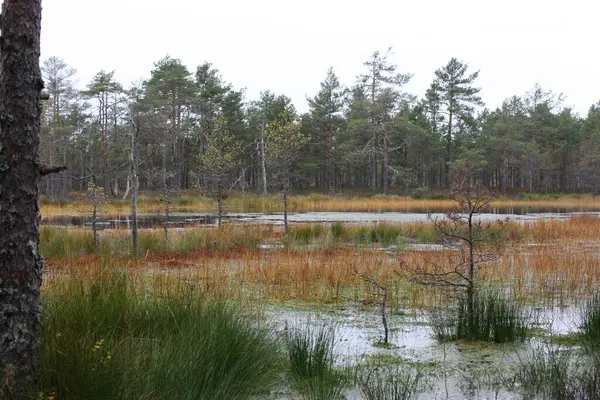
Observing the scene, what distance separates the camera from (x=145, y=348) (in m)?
3.45

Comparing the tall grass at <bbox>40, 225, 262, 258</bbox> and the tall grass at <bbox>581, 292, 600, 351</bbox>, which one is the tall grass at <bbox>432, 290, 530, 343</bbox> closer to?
the tall grass at <bbox>581, 292, 600, 351</bbox>

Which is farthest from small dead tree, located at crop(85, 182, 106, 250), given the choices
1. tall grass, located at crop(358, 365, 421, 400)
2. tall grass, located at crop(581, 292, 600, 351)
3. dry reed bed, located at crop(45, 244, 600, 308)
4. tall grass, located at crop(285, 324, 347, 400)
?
tall grass, located at crop(581, 292, 600, 351)

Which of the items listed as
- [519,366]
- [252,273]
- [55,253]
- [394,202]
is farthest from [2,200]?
[394,202]

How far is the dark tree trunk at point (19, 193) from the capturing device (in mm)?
2695

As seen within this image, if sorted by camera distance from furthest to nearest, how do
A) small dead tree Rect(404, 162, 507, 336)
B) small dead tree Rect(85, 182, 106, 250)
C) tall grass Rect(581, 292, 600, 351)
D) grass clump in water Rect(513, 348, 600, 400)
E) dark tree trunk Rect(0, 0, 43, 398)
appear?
small dead tree Rect(85, 182, 106, 250) → small dead tree Rect(404, 162, 507, 336) → tall grass Rect(581, 292, 600, 351) → grass clump in water Rect(513, 348, 600, 400) → dark tree trunk Rect(0, 0, 43, 398)

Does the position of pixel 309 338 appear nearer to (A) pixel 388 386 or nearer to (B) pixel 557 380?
(A) pixel 388 386

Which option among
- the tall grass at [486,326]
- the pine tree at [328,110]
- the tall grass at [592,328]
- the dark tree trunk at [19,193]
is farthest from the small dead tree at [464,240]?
the pine tree at [328,110]

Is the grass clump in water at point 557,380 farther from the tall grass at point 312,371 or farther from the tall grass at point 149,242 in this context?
the tall grass at point 149,242

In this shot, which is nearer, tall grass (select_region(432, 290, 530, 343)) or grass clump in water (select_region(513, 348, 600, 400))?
grass clump in water (select_region(513, 348, 600, 400))

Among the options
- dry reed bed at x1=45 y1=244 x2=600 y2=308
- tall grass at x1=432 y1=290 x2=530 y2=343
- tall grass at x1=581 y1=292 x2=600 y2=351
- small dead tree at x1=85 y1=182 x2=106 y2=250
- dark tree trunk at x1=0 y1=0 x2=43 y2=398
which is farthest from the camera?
small dead tree at x1=85 y1=182 x2=106 y2=250

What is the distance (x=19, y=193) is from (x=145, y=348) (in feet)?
4.36

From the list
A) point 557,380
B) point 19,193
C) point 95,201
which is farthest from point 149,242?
point 557,380

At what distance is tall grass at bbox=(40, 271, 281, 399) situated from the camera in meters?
2.78

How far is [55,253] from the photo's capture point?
35.7ft
